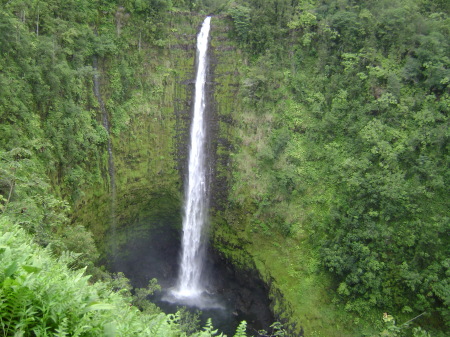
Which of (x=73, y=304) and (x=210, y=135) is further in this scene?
(x=210, y=135)

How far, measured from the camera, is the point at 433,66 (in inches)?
550

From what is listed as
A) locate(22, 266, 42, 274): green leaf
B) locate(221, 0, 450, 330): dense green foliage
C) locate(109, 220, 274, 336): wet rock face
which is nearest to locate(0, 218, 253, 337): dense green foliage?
locate(22, 266, 42, 274): green leaf

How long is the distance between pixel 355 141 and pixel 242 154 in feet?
20.4

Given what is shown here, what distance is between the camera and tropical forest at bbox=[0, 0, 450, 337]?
39.5ft

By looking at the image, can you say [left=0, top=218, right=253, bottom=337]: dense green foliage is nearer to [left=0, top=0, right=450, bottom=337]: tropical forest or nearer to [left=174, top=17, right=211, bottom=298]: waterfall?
[left=0, top=0, right=450, bottom=337]: tropical forest

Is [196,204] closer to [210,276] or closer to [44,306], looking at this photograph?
[210,276]

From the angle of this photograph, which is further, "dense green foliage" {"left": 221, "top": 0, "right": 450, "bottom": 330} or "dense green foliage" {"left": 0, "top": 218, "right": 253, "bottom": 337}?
"dense green foliage" {"left": 221, "top": 0, "right": 450, "bottom": 330}

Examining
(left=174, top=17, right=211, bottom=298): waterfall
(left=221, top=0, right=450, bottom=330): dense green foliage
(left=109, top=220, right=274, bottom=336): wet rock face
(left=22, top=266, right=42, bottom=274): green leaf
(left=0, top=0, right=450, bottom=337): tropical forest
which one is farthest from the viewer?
(left=174, top=17, right=211, bottom=298): waterfall

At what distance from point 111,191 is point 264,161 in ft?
28.2

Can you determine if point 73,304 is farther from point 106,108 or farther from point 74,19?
point 74,19

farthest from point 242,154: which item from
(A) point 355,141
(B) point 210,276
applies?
(B) point 210,276

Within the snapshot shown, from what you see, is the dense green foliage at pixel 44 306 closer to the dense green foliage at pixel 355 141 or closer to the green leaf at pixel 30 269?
the green leaf at pixel 30 269

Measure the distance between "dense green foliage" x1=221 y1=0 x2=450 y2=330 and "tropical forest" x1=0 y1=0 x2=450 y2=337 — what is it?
8 centimetres

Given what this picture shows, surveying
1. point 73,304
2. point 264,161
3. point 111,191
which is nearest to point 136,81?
point 111,191
